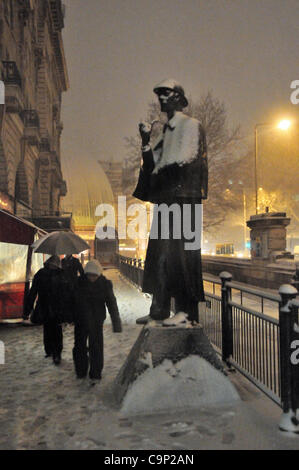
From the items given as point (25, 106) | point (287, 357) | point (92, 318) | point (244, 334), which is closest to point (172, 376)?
point (287, 357)

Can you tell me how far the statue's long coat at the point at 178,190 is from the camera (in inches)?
194

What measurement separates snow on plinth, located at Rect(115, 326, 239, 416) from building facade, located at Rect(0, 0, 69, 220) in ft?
52.5

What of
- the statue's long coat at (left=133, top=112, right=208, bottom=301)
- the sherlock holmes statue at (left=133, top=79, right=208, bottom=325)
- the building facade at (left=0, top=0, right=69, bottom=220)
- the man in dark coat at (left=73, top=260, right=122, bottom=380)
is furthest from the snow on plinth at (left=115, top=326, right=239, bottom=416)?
the building facade at (left=0, top=0, right=69, bottom=220)

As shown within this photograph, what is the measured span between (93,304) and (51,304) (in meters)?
1.34

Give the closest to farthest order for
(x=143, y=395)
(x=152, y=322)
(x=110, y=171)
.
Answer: (x=143, y=395)
(x=152, y=322)
(x=110, y=171)

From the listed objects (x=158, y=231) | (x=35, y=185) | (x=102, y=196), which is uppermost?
(x=102, y=196)

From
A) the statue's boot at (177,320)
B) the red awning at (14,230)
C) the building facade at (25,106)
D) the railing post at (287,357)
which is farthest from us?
the building facade at (25,106)

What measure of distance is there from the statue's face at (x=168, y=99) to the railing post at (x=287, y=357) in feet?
7.74

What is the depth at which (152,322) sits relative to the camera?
4.98 m

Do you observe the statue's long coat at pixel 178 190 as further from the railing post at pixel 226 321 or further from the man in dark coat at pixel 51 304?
the man in dark coat at pixel 51 304

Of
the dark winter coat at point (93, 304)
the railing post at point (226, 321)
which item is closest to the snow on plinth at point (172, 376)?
the dark winter coat at point (93, 304)
